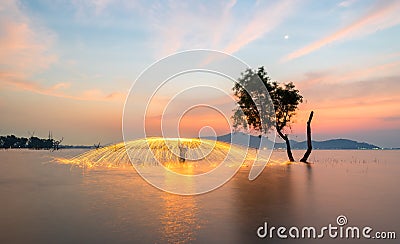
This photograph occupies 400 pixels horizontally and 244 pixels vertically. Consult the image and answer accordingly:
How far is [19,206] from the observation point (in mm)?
12492

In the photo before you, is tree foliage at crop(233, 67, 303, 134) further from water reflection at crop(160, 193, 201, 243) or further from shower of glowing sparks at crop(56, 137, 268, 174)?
water reflection at crop(160, 193, 201, 243)

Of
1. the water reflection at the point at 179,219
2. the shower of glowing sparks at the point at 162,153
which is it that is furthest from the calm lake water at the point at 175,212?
the shower of glowing sparks at the point at 162,153

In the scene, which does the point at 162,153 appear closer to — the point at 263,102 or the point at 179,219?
the point at 263,102

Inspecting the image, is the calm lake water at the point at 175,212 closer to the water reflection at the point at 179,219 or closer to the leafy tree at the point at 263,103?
the water reflection at the point at 179,219

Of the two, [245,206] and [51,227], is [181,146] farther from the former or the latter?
[51,227]
